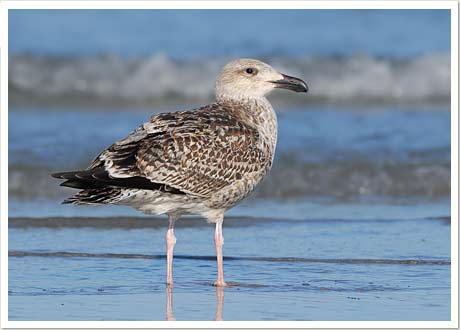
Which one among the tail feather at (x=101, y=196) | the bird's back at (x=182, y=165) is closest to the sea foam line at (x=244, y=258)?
the bird's back at (x=182, y=165)

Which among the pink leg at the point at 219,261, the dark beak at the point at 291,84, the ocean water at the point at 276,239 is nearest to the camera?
the ocean water at the point at 276,239

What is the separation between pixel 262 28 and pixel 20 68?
5.37m

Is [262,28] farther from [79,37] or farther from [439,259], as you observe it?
[439,259]

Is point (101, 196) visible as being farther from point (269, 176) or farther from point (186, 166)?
point (269, 176)

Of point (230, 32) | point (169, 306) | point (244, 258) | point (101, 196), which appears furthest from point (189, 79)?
point (169, 306)

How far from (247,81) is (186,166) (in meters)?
1.16

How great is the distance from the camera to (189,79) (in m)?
18.3

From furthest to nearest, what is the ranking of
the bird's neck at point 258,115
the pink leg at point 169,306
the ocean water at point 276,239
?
the bird's neck at point 258,115, the ocean water at point 276,239, the pink leg at point 169,306

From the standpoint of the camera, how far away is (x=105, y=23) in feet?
71.0

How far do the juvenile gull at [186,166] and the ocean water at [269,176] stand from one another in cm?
60

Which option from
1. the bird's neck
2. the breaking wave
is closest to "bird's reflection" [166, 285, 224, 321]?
the bird's neck

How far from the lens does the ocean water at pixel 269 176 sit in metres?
7.32

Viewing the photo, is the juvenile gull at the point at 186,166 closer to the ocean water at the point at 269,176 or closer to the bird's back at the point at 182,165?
the bird's back at the point at 182,165

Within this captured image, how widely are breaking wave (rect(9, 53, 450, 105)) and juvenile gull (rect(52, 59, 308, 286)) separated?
8.62 m
